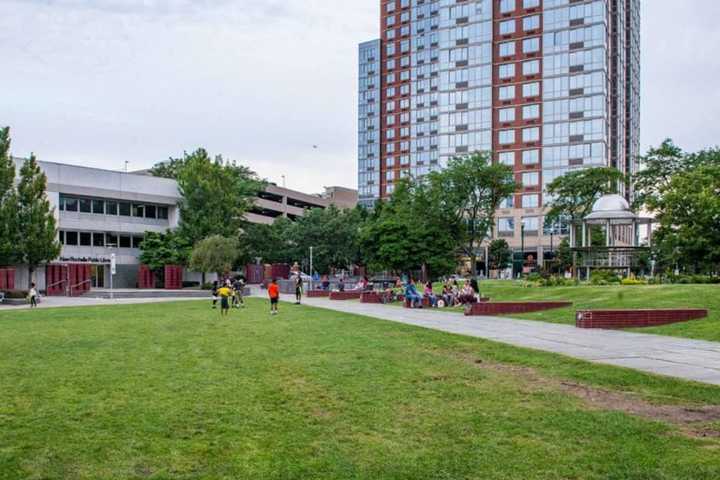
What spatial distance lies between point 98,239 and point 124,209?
3785 mm

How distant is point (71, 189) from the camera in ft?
184

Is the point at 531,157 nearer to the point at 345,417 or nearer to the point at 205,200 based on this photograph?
the point at 205,200

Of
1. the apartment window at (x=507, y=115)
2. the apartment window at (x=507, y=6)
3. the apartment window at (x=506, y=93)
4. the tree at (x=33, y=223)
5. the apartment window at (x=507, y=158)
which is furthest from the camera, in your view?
the apartment window at (x=507, y=6)

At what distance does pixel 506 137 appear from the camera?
302 ft

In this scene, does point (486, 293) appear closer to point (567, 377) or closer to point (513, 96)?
point (567, 377)

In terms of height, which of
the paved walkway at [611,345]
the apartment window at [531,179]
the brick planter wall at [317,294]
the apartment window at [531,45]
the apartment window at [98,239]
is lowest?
the brick planter wall at [317,294]

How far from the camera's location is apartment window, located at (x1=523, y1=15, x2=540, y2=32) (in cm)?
9050

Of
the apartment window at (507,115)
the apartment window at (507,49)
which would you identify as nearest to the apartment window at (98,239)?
the apartment window at (507,115)

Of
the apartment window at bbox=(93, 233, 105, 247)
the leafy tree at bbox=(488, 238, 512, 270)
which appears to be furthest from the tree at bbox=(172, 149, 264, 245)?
the leafy tree at bbox=(488, 238, 512, 270)

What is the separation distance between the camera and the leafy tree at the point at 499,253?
3447 inches

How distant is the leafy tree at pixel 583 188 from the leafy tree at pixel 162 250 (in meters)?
Result: 37.3

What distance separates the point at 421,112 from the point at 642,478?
11244 cm

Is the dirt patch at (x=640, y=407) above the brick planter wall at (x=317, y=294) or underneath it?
above

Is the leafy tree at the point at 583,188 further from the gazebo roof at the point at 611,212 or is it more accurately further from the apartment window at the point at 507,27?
the apartment window at the point at 507,27
